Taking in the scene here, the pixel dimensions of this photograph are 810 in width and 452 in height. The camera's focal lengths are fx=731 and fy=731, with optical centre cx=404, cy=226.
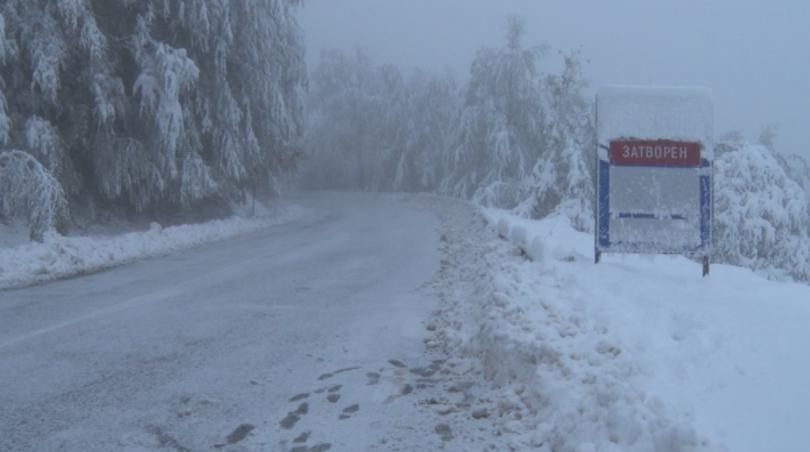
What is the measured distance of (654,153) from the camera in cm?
805

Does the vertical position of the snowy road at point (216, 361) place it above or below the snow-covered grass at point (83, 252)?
below

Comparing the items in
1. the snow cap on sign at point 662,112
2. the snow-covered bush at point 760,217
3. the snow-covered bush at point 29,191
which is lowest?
the snow-covered bush at point 760,217

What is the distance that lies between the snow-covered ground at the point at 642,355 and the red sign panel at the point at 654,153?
3.96 feet

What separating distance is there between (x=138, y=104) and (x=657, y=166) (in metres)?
14.8

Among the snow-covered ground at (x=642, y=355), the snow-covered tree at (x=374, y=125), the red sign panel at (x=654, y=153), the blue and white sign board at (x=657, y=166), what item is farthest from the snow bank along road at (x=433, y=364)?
the snow-covered tree at (x=374, y=125)

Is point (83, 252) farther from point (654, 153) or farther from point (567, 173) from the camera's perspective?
point (567, 173)

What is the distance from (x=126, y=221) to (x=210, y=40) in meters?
5.84

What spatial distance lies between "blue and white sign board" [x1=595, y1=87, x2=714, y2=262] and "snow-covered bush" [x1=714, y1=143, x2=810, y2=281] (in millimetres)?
15663

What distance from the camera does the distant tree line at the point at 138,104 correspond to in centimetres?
1566

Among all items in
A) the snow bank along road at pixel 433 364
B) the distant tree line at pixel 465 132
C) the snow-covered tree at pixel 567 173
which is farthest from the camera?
the distant tree line at pixel 465 132

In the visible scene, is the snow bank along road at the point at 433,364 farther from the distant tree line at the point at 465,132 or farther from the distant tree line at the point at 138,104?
the distant tree line at the point at 465,132

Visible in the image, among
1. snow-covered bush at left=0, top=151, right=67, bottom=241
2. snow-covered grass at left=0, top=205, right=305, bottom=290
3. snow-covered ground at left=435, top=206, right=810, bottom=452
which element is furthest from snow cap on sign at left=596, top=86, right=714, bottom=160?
snow-covered bush at left=0, top=151, right=67, bottom=241

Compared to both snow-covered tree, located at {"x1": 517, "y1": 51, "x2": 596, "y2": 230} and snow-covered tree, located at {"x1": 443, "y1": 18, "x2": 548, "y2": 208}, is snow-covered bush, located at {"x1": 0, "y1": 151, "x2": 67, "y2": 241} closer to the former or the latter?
snow-covered tree, located at {"x1": 517, "y1": 51, "x2": 596, "y2": 230}

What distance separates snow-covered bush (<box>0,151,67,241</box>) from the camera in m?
14.3
